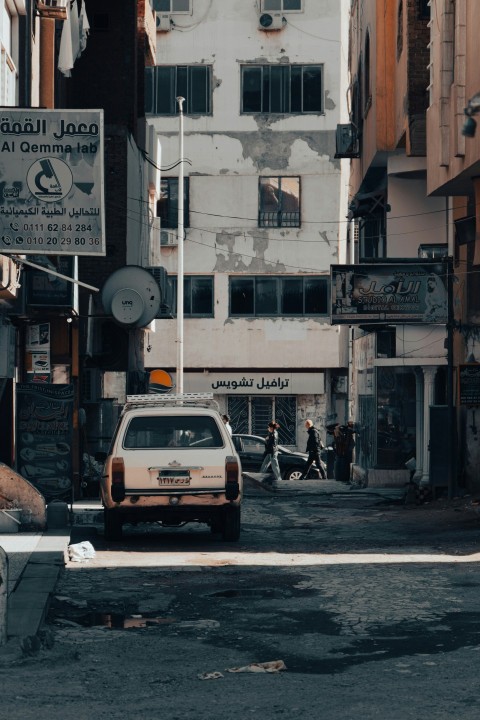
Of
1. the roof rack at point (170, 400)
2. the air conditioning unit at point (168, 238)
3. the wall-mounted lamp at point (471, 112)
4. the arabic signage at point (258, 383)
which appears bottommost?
the roof rack at point (170, 400)

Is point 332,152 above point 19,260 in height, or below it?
above

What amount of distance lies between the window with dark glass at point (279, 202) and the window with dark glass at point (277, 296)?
81.4 inches

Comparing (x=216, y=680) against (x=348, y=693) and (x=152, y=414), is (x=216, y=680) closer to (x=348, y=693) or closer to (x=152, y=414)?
(x=348, y=693)

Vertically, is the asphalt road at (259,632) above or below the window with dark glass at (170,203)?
below

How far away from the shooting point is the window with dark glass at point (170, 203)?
52531 mm

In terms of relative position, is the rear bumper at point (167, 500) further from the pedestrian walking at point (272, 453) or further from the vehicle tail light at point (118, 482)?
the pedestrian walking at point (272, 453)

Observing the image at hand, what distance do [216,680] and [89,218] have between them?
35.1 ft

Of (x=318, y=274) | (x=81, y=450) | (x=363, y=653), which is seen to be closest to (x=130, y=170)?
(x=81, y=450)

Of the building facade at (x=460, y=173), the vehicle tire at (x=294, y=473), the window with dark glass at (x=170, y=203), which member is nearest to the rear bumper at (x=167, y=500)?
the building facade at (x=460, y=173)

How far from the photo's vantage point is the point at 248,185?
5253cm

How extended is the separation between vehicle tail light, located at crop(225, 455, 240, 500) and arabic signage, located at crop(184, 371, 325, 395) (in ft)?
111

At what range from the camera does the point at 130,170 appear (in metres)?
32.5

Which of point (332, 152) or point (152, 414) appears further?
point (332, 152)

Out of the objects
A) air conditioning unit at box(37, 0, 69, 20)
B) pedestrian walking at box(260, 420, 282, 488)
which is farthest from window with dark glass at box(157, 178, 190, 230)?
air conditioning unit at box(37, 0, 69, 20)
